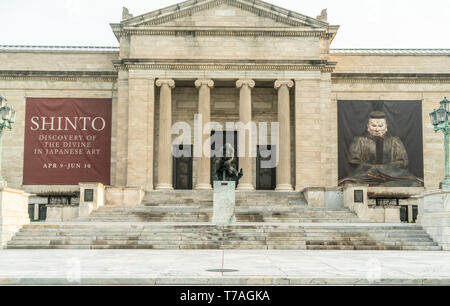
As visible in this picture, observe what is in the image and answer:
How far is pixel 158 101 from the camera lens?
1607 inches

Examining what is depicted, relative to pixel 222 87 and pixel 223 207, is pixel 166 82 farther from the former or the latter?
pixel 223 207

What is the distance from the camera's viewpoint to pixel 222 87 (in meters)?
41.4

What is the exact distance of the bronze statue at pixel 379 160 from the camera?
39500 mm

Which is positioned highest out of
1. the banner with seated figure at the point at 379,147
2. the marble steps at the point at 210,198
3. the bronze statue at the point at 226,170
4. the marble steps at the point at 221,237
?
the banner with seated figure at the point at 379,147

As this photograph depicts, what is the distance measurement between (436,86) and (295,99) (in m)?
11.0

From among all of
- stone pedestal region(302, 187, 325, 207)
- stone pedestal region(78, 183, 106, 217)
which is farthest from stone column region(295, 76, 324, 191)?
stone pedestal region(78, 183, 106, 217)

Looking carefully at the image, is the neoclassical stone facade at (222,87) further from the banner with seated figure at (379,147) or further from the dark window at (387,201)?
the dark window at (387,201)

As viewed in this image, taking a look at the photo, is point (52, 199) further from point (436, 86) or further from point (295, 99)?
point (436, 86)

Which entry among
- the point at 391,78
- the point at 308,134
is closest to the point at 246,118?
the point at 308,134

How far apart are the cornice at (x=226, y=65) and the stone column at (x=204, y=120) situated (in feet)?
3.56

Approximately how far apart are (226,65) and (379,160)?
12.4m

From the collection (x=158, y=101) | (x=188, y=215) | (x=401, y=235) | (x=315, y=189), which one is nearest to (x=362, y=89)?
(x=315, y=189)

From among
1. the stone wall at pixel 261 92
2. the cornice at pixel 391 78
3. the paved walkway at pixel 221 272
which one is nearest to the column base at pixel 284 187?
the stone wall at pixel 261 92

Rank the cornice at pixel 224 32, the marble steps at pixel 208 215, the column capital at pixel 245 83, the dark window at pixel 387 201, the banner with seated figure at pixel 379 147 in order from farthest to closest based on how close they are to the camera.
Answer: the banner with seated figure at pixel 379 147 → the dark window at pixel 387 201 → the cornice at pixel 224 32 → the column capital at pixel 245 83 → the marble steps at pixel 208 215
